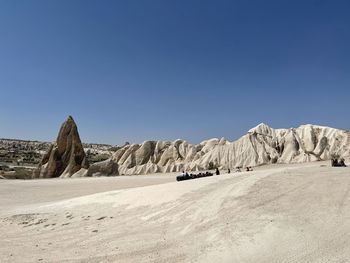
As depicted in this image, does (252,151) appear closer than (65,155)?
No

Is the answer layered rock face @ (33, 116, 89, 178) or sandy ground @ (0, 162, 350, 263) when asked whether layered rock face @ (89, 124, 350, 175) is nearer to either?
layered rock face @ (33, 116, 89, 178)

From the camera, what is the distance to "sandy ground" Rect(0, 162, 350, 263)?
909 cm

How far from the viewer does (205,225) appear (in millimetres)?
11086

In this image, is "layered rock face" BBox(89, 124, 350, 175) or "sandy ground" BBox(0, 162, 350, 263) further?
"layered rock face" BBox(89, 124, 350, 175)

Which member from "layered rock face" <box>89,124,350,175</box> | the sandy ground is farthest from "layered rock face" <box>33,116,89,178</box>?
the sandy ground

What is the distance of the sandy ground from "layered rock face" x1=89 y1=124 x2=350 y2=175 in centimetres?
2920

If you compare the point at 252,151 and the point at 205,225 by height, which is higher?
the point at 252,151

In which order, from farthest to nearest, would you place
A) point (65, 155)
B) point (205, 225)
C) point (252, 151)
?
1. point (252, 151)
2. point (65, 155)
3. point (205, 225)

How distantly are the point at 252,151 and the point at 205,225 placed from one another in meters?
38.5

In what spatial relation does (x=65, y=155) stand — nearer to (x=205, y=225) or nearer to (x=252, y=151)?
(x=252, y=151)

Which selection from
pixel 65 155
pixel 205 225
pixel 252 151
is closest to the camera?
pixel 205 225

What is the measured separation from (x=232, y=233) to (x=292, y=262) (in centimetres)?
223

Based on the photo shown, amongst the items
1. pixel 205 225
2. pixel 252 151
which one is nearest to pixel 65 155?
pixel 252 151

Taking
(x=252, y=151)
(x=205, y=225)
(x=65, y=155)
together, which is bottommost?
(x=205, y=225)
